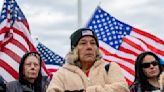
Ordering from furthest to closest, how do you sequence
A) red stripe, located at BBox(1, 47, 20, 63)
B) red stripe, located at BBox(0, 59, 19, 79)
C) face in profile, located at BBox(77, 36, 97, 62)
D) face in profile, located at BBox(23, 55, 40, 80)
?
red stripe, located at BBox(1, 47, 20, 63), red stripe, located at BBox(0, 59, 19, 79), face in profile, located at BBox(23, 55, 40, 80), face in profile, located at BBox(77, 36, 97, 62)

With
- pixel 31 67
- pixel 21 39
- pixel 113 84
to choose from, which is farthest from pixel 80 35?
pixel 21 39

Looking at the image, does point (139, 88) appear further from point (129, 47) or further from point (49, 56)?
point (49, 56)

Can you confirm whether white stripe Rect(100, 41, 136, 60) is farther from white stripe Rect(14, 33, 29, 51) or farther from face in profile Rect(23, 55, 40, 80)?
face in profile Rect(23, 55, 40, 80)

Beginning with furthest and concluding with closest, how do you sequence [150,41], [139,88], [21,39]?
[150,41] < [21,39] < [139,88]

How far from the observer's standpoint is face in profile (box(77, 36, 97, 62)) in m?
6.10

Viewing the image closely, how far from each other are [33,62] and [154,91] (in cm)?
164

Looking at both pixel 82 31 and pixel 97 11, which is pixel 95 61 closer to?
pixel 82 31

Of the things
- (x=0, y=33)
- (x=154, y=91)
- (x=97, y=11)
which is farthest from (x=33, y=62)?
(x=97, y=11)

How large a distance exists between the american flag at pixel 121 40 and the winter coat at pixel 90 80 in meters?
5.10

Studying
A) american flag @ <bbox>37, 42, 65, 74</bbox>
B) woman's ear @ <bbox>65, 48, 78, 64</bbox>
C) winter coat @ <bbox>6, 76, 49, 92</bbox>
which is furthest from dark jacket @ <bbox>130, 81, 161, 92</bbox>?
american flag @ <bbox>37, 42, 65, 74</bbox>

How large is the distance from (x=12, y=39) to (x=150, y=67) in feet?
13.2

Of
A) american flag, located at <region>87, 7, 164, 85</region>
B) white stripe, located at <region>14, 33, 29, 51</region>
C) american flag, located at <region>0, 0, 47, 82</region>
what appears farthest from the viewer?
american flag, located at <region>87, 7, 164, 85</region>

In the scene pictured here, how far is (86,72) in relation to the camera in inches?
241

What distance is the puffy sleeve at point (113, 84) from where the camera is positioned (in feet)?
19.0
